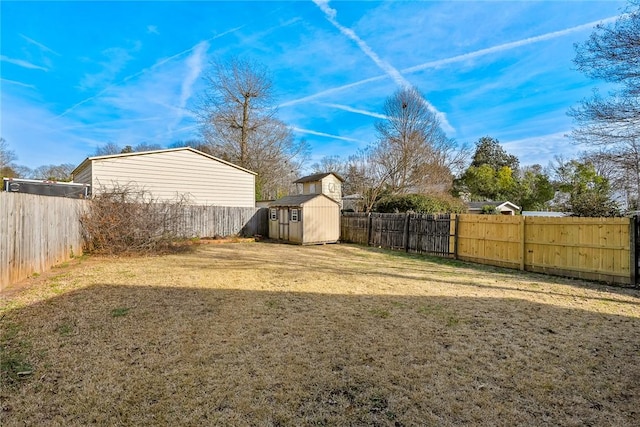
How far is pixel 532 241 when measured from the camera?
8.38m

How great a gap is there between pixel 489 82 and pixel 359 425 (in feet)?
53.9

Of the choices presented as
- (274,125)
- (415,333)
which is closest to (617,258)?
(415,333)

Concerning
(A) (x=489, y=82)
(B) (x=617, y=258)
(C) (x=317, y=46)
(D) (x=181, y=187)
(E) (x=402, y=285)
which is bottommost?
(E) (x=402, y=285)

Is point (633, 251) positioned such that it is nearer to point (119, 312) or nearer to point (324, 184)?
point (119, 312)

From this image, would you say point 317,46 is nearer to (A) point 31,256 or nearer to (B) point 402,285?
(B) point 402,285

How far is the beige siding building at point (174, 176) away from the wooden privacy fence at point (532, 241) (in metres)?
8.46

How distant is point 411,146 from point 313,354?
68.9 feet

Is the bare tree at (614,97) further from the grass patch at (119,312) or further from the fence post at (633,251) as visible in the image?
the grass patch at (119,312)

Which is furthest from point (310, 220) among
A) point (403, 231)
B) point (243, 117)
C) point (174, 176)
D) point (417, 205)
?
point (243, 117)

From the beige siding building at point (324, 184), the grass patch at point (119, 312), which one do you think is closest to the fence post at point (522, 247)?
the grass patch at point (119, 312)

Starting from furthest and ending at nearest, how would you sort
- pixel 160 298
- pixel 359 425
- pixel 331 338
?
1. pixel 160 298
2. pixel 331 338
3. pixel 359 425

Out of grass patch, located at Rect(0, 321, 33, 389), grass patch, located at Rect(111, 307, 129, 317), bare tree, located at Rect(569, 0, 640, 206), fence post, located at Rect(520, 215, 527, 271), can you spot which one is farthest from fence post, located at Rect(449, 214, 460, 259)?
grass patch, located at Rect(0, 321, 33, 389)

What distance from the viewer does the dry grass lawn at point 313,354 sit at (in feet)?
7.54

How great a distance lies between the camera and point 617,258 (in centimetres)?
685
